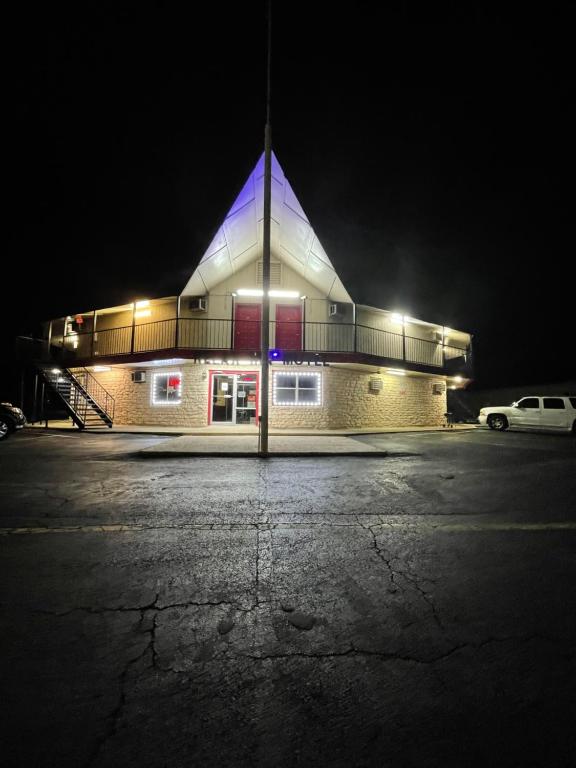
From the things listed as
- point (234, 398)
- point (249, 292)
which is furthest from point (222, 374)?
point (249, 292)

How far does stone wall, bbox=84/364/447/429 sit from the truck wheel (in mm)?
3186

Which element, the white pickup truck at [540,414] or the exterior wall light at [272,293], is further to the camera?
the exterior wall light at [272,293]

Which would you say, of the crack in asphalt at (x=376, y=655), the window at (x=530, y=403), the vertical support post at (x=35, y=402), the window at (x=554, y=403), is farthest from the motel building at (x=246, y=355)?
the crack in asphalt at (x=376, y=655)

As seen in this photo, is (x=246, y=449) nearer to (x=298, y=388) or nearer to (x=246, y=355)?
(x=246, y=355)

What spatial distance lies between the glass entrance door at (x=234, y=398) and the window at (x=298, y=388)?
1.18 m

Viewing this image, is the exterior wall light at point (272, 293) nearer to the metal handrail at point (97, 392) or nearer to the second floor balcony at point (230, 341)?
the second floor balcony at point (230, 341)

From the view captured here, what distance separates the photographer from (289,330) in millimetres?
17500

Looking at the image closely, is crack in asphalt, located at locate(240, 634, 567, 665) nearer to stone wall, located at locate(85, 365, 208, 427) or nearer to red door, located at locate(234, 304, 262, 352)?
stone wall, located at locate(85, 365, 208, 427)

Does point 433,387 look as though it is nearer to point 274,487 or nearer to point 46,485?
point 274,487

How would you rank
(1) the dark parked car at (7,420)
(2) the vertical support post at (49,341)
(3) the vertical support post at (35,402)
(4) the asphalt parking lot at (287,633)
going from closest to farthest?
(4) the asphalt parking lot at (287,633), (1) the dark parked car at (7,420), (3) the vertical support post at (35,402), (2) the vertical support post at (49,341)

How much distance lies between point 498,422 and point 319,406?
31.0 ft

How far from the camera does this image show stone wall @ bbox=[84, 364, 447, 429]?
53.4ft

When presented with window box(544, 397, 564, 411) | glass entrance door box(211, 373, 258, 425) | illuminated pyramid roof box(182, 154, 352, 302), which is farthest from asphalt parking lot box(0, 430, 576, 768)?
window box(544, 397, 564, 411)

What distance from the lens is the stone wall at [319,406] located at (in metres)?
16.3
